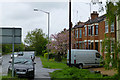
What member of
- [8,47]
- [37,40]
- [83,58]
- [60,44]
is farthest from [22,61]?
[8,47]

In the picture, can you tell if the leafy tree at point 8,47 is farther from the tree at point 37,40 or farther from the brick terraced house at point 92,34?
the brick terraced house at point 92,34

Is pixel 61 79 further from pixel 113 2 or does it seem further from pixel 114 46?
pixel 113 2

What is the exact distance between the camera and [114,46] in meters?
8.85

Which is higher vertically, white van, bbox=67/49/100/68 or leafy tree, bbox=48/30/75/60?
leafy tree, bbox=48/30/75/60

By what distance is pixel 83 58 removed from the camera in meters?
24.3

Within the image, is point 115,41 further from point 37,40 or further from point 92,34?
point 37,40

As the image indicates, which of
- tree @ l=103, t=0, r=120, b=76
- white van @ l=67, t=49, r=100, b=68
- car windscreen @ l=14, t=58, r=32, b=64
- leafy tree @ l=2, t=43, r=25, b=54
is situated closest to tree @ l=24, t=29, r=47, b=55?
leafy tree @ l=2, t=43, r=25, b=54

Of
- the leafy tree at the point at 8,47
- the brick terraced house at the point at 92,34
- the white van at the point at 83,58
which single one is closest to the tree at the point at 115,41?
the white van at the point at 83,58

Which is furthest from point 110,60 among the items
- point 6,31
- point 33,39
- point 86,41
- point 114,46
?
point 33,39

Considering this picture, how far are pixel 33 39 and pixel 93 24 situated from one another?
38.3m

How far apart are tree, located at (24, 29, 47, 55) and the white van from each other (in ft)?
135

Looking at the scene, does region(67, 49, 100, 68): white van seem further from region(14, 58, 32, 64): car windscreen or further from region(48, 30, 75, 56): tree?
region(48, 30, 75, 56): tree

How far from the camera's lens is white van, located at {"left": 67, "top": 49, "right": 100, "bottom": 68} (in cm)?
2405

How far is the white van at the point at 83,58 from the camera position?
24.0 meters
